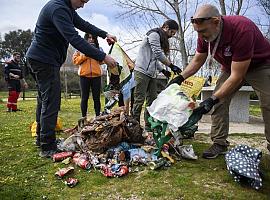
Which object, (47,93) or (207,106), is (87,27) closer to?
(47,93)

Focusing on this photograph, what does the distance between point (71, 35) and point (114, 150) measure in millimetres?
1309

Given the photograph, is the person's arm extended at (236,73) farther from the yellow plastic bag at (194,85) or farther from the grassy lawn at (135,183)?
the yellow plastic bag at (194,85)

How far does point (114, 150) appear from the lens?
11.9 ft

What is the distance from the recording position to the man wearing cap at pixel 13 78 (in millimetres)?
9922

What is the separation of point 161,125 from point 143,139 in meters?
0.71

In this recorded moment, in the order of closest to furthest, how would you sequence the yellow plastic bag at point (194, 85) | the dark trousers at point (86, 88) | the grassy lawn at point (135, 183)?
1. the grassy lawn at point (135, 183)
2. the yellow plastic bag at point (194, 85)
3. the dark trousers at point (86, 88)

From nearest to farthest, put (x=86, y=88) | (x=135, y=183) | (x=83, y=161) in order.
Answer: (x=135, y=183), (x=83, y=161), (x=86, y=88)

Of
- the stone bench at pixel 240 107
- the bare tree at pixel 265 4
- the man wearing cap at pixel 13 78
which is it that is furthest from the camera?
the bare tree at pixel 265 4

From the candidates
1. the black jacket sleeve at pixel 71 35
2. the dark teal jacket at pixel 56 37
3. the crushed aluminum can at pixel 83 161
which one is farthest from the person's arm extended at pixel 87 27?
the crushed aluminum can at pixel 83 161

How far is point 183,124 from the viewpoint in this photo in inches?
128

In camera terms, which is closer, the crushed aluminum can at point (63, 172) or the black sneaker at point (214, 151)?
the crushed aluminum can at point (63, 172)

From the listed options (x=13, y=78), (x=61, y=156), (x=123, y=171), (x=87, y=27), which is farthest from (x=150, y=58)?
(x=13, y=78)

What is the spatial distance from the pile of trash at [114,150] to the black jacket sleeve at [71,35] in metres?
0.80

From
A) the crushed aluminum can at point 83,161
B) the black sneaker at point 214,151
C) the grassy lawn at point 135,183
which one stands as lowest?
the grassy lawn at point 135,183
